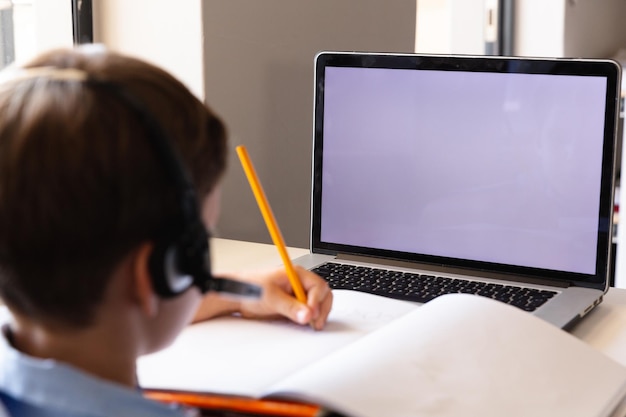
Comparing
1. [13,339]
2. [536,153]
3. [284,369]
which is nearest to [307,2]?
[536,153]

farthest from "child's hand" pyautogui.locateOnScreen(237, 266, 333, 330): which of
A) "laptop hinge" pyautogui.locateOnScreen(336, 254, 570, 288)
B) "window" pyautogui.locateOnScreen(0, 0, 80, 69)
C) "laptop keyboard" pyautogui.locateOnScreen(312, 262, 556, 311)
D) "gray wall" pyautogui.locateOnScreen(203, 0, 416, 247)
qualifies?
"window" pyautogui.locateOnScreen(0, 0, 80, 69)

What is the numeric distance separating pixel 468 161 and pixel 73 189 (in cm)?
66

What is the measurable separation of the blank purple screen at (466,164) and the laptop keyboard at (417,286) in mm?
48

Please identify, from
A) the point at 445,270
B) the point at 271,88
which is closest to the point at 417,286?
the point at 445,270

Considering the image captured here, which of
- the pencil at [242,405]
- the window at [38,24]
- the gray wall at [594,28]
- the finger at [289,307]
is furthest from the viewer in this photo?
the gray wall at [594,28]

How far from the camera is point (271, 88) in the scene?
4.50 ft

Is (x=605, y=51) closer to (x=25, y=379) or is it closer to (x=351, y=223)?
(x=351, y=223)

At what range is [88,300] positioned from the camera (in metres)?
0.49

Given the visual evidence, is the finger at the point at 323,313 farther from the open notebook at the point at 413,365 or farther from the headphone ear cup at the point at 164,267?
the headphone ear cup at the point at 164,267

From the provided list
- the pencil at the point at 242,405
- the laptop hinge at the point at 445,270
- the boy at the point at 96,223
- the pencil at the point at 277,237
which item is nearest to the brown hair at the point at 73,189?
the boy at the point at 96,223

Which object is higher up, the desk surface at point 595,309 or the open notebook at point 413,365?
the open notebook at point 413,365

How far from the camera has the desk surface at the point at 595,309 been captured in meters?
0.87

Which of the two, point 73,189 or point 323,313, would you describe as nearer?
point 73,189

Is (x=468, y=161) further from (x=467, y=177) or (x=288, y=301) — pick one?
(x=288, y=301)
